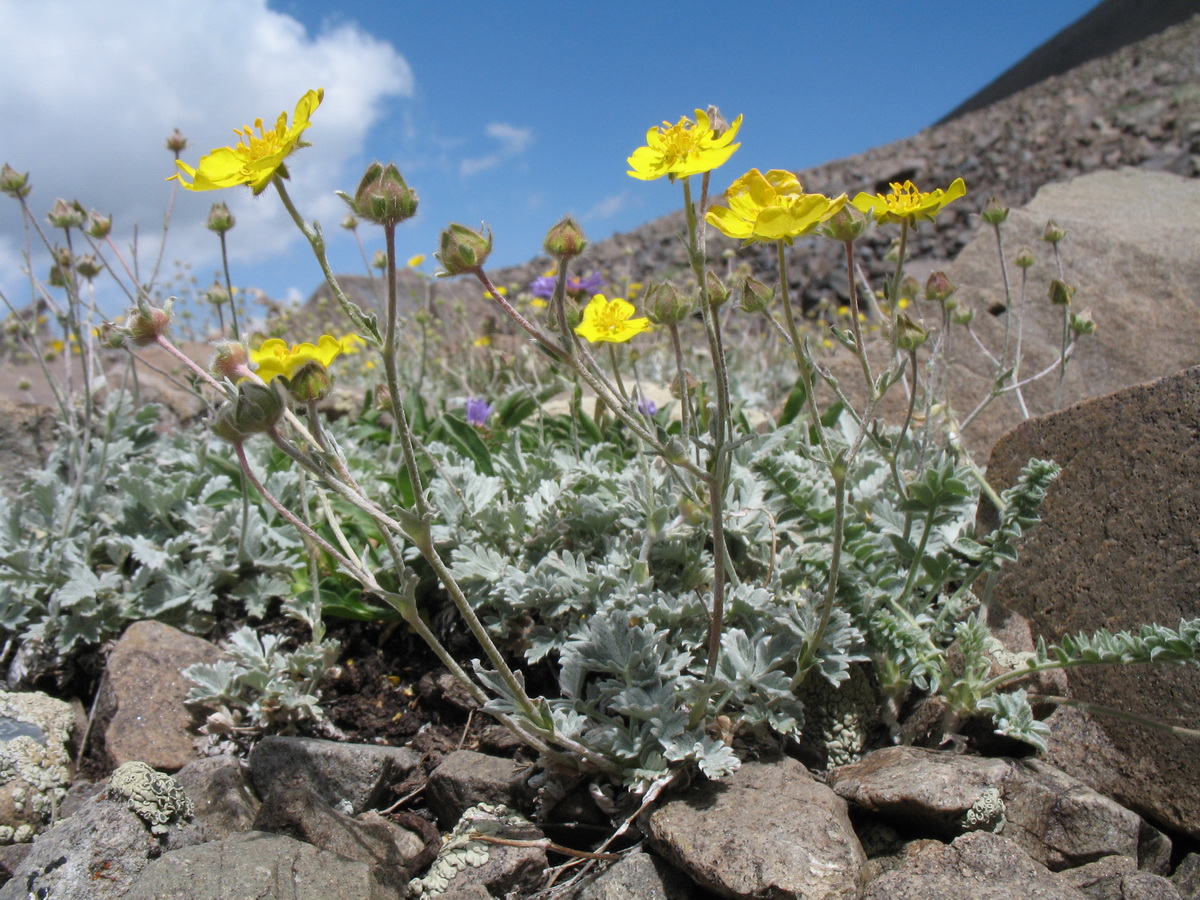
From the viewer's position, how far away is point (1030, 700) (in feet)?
7.12

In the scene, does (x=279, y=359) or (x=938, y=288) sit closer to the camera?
(x=279, y=359)

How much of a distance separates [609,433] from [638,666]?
1.78 meters

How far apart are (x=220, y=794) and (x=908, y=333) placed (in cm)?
201

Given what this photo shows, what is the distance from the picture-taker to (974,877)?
5.39 feet

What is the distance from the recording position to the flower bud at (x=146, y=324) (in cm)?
160

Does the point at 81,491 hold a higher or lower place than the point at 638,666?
higher

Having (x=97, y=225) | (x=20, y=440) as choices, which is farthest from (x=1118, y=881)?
(x=20, y=440)

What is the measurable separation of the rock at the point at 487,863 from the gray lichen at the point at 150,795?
0.59 metres

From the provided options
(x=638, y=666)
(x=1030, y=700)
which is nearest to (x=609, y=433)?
(x=638, y=666)

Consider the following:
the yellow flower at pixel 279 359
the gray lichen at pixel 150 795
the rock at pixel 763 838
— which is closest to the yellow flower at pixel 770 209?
the yellow flower at pixel 279 359

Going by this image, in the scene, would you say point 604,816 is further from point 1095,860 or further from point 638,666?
point 1095,860

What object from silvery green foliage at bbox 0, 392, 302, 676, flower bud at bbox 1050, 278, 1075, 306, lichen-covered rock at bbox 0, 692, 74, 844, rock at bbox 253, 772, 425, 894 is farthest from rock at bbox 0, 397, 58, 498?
flower bud at bbox 1050, 278, 1075, 306

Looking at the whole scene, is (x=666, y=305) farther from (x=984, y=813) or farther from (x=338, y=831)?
(x=338, y=831)

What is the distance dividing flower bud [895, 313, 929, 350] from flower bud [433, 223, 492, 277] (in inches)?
36.1
